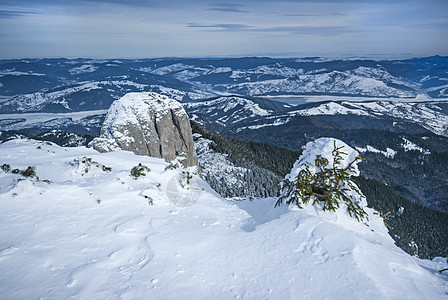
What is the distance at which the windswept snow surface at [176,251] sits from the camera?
629 centimetres

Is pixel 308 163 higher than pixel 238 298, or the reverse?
pixel 308 163

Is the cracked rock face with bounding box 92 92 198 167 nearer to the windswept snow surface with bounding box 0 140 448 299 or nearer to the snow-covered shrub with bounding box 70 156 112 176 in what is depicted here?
the snow-covered shrub with bounding box 70 156 112 176

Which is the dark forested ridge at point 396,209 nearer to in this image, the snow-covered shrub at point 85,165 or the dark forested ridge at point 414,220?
the dark forested ridge at point 414,220

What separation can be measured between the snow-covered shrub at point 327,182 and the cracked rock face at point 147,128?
28415mm

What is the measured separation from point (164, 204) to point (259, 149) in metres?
120

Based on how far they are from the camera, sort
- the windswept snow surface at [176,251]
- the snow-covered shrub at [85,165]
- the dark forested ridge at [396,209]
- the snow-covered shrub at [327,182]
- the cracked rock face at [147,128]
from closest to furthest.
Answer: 1. the windswept snow surface at [176,251]
2. the snow-covered shrub at [327,182]
3. the snow-covered shrub at [85,165]
4. the cracked rock face at [147,128]
5. the dark forested ridge at [396,209]

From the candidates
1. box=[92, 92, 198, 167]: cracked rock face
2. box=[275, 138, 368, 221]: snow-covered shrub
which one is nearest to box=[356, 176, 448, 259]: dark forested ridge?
box=[92, 92, 198, 167]: cracked rock face

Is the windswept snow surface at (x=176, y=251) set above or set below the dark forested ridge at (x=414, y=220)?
above

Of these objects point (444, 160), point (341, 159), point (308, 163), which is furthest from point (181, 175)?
point (444, 160)

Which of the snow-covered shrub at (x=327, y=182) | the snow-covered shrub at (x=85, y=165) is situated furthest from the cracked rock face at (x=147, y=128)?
the snow-covered shrub at (x=327, y=182)

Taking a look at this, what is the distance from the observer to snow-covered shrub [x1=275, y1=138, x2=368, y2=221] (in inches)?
437

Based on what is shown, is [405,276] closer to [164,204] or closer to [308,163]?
[308,163]

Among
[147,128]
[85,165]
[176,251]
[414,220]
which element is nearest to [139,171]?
[85,165]

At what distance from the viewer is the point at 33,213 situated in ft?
29.2
